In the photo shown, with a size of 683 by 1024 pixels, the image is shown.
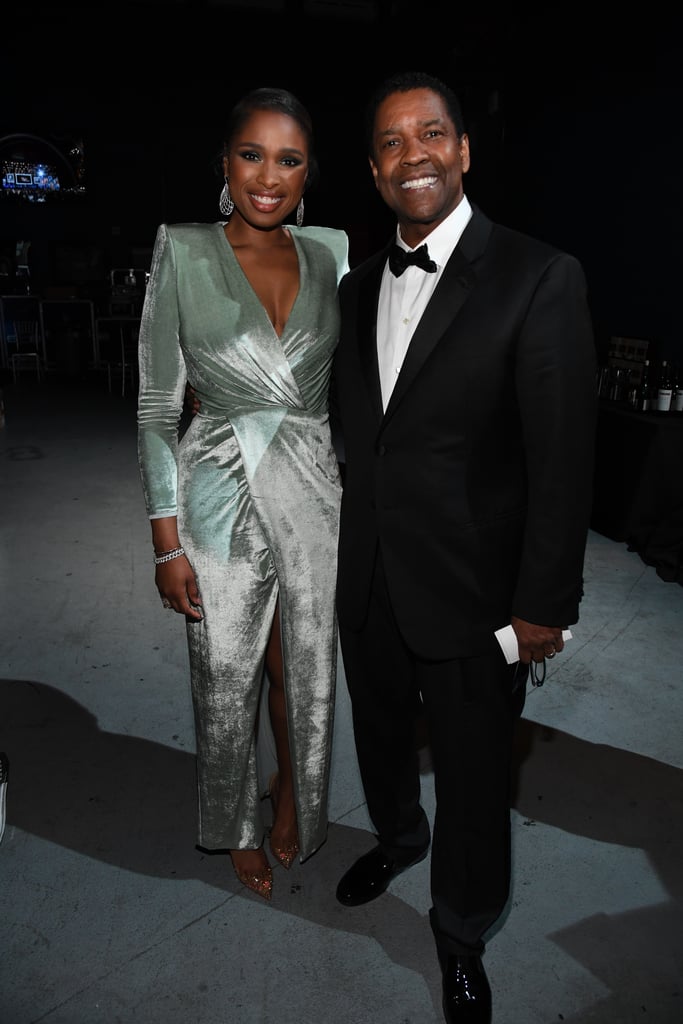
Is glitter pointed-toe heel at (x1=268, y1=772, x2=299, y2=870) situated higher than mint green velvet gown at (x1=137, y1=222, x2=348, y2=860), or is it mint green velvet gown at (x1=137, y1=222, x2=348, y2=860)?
mint green velvet gown at (x1=137, y1=222, x2=348, y2=860)

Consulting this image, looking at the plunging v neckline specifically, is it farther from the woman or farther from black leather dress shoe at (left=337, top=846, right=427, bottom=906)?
black leather dress shoe at (left=337, top=846, right=427, bottom=906)

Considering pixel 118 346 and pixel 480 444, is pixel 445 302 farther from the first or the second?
pixel 118 346

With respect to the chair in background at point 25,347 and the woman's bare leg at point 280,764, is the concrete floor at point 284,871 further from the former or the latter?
the chair in background at point 25,347

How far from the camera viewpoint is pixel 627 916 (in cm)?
175

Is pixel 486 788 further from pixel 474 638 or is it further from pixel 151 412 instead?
pixel 151 412

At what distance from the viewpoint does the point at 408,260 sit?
1370 mm

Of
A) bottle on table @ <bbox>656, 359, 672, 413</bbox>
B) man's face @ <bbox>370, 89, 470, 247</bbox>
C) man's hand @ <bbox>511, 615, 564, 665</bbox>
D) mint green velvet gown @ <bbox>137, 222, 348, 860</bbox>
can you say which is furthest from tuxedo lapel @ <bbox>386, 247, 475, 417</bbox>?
bottle on table @ <bbox>656, 359, 672, 413</bbox>

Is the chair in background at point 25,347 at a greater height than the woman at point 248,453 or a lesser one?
lesser

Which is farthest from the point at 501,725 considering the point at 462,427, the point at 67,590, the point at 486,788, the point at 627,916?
the point at 67,590

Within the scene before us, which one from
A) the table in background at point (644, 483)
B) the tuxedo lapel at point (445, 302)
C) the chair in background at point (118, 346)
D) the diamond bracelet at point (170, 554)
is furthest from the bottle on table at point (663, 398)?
the chair in background at point (118, 346)

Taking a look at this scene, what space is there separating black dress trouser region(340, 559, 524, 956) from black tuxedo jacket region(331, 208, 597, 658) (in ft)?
0.29

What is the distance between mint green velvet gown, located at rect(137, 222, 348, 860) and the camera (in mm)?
1519

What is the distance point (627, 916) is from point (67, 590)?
2.74m

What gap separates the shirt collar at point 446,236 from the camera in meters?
1.37
